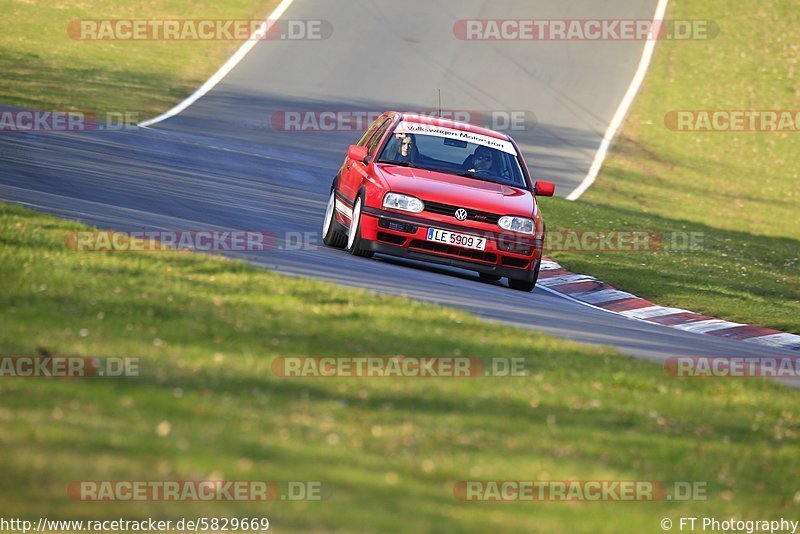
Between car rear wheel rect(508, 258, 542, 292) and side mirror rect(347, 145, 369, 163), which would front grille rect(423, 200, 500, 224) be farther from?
side mirror rect(347, 145, 369, 163)

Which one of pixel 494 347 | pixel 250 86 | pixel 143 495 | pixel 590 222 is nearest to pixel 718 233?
pixel 590 222

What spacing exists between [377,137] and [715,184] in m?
15.0

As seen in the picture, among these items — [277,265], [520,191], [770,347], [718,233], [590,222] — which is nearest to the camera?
[277,265]

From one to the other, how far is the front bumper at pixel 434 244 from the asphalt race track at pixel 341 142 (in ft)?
0.74

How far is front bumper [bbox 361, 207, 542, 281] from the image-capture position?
548 inches

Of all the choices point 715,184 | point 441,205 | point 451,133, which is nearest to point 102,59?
point 715,184

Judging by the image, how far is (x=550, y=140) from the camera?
30.7m

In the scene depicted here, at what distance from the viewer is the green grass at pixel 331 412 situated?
588 cm

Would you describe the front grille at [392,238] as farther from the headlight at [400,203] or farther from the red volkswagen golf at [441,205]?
the headlight at [400,203]

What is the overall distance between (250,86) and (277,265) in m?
19.7

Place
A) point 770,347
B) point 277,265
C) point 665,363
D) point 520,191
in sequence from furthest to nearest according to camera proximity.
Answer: point 520,191 → point 770,347 → point 277,265 → point 665,363

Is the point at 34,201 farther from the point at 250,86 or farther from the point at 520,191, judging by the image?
the point at 250,86

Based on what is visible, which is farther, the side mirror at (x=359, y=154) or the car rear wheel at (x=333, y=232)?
the car rear wheel at (x=333, y=232)

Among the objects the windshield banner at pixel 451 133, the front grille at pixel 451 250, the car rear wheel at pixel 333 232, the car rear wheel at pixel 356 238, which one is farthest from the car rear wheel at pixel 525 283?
the car rear wheel at pixel 333 232
